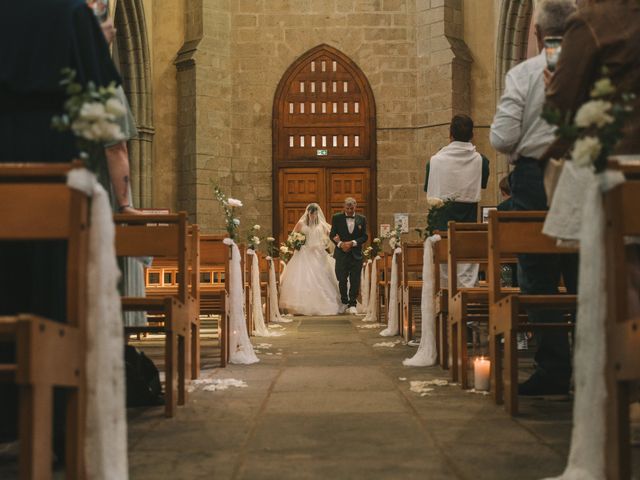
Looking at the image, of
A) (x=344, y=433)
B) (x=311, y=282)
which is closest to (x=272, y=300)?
(x=311, y=282)

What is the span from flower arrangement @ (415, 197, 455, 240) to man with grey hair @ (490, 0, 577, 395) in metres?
1.89

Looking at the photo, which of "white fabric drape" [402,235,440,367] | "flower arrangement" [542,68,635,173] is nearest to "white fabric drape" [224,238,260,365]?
"white fabric drape" [402,235,440,367]

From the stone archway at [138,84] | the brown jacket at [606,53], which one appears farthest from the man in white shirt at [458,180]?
the stone archway at [138,84]

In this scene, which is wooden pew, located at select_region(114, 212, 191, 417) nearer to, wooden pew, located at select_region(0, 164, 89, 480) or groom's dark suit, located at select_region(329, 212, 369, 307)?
wooden pew, located at select_region(0, 164, 89, 480)

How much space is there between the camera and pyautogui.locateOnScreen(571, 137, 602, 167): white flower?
2688 mm

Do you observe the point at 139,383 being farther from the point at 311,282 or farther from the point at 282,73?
the point at 282,73

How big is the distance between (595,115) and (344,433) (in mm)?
1704

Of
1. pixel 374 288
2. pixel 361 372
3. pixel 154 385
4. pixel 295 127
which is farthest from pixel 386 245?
pixel 154 385

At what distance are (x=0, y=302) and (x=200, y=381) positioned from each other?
2437mm

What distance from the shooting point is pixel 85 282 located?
2.73m

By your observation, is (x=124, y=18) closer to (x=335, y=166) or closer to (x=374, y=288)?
(x=335, y=166)

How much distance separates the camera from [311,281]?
13.9 m

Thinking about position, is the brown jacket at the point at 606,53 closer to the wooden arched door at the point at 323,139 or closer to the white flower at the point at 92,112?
the white flower at the point at 92,112

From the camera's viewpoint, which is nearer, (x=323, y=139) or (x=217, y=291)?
(x=217, y=291)
